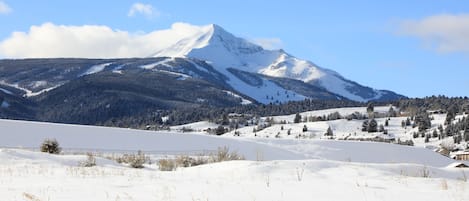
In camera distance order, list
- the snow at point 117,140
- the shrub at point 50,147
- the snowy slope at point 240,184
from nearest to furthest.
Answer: the snowy slope at point 240,184 → the shrub at point 50,147 → the snow at point 117,140

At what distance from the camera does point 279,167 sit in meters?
13.5

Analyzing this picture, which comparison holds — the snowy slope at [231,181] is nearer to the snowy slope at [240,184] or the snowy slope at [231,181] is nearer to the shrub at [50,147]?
the snowy slope at [240,184]

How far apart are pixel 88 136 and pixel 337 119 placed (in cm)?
15574

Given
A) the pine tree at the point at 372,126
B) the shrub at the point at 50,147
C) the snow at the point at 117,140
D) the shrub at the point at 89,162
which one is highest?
the pine tree at the point at 372,126

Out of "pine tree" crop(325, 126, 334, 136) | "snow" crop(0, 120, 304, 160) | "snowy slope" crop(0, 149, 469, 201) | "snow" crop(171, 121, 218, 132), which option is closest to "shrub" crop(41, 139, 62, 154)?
"snow" crop(0, 120, 304, 160)

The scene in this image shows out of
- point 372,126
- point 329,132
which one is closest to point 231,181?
A: point 329,132

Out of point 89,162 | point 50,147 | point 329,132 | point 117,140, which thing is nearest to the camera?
point 89,162

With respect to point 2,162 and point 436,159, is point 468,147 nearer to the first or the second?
point 436,159

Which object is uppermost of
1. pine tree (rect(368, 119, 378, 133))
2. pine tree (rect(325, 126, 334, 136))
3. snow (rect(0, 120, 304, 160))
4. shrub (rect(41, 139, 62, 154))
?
pine tree (rect(368, 119, 378, 133))

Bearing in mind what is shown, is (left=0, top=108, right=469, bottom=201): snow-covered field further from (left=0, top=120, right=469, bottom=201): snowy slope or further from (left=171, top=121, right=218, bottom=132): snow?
(left=171, top=121, right=218, bottom=132): snow

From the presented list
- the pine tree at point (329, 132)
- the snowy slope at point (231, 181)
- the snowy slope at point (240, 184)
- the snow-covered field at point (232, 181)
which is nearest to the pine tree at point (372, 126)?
the pine tree at point (329, 132)

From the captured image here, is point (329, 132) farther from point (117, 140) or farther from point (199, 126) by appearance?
point (117, 140)

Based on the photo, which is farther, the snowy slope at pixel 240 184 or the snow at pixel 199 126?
the snow at pixel 199 126

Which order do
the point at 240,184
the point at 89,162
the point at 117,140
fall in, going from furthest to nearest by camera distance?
1. the point at 117,140
2. the point at 89,162
3. the point at 240,184
